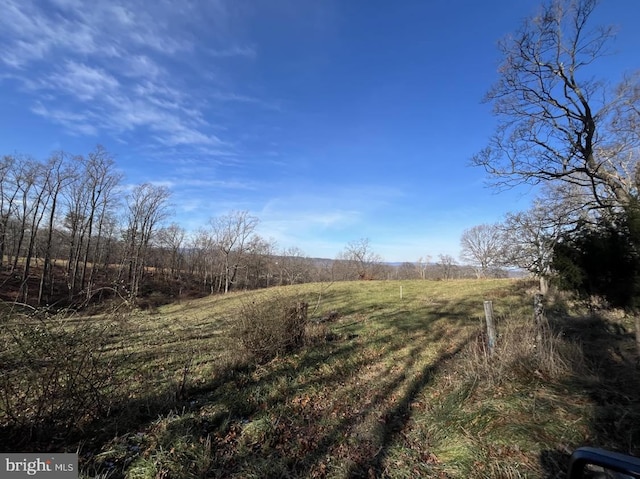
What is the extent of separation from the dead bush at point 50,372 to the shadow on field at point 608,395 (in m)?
5.12

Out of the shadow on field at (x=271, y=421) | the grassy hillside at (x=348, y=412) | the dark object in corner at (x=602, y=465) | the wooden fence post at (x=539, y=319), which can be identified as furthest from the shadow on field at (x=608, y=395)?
the dark object in corner at (x=602, y=465)

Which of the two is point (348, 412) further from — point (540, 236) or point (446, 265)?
point (446, 265)

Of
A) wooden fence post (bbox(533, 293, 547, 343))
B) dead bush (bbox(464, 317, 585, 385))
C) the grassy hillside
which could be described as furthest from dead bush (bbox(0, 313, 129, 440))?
wooden fence post (bbox(533, 293, 547, 343))

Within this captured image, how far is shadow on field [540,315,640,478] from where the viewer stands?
316 centimetres

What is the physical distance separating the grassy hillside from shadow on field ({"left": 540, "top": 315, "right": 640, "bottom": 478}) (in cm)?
2

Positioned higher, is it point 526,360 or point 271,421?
point 526,360

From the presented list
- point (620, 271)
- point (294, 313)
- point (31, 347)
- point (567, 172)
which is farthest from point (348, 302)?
point (31, 347)

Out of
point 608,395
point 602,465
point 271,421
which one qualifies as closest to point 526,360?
point 608,395

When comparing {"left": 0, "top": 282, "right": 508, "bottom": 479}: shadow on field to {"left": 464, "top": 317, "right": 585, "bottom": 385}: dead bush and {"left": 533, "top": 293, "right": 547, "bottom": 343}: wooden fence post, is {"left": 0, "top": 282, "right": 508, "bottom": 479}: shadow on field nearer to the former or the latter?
{"left": 464, "top": 317, "right": 585, "bottom": 385}: dead bush

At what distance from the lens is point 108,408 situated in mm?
4355

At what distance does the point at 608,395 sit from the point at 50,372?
665cm

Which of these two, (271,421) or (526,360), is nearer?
(271,421)

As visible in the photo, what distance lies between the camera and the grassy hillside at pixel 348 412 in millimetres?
3361

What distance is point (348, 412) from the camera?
475cm
